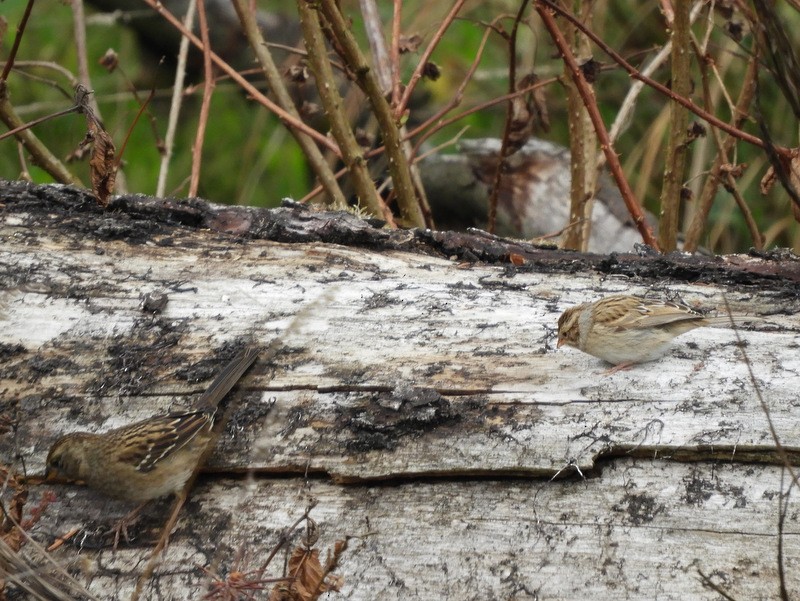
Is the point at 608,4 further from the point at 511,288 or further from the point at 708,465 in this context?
the point at 708,465

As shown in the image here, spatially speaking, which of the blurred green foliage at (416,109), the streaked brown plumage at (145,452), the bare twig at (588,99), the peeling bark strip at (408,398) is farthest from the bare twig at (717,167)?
the streaked brown plumage at (145,452)

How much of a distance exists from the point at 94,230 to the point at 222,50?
4882 millimetres

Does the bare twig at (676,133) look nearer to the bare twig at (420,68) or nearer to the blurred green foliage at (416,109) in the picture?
the bare twig at (420,68)

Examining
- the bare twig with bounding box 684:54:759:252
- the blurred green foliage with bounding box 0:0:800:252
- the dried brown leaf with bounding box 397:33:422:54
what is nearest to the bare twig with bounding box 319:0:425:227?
the dried brown leaf with bounding box 397:33:422:54

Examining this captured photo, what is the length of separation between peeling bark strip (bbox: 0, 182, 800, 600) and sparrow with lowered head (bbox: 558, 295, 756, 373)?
0.07m

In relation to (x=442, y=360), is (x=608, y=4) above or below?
above

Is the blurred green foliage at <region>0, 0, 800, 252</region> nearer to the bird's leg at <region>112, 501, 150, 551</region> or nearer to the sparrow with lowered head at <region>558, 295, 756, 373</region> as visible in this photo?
the sparrow with lowered head at <region>558, 295, 756, 373</region>

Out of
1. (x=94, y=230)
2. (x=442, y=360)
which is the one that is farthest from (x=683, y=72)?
(x=94, y=230)

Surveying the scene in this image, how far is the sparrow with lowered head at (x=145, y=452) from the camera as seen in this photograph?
3.05m

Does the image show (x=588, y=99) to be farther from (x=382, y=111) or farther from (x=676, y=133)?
(x=382, y=111)

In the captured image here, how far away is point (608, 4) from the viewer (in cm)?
770

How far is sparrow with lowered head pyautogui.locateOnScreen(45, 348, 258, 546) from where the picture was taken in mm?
3051

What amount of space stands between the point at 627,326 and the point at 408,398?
2.69ft

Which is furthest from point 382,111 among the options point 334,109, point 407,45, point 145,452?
point 145,452
